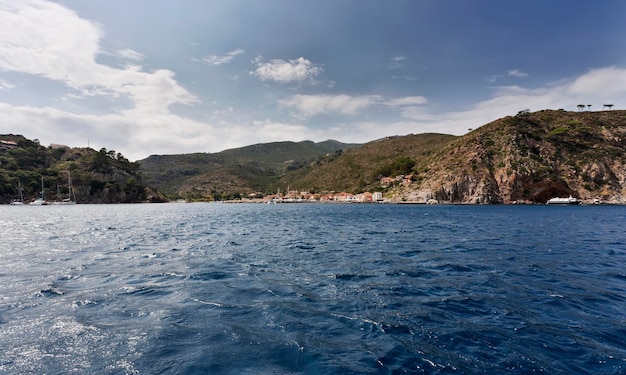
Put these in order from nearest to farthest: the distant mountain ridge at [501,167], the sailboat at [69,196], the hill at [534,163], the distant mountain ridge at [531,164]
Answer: the hill at [534,163]
the distant mountain ridge at [531,164]
the distant mountain ridge at [501,167]
the sailboat at [69,196]

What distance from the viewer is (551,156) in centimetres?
12056

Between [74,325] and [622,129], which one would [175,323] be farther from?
[622,129]

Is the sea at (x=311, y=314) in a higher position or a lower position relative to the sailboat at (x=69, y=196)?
lower

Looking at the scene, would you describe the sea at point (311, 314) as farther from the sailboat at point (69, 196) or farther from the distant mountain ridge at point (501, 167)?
the sailboat at point (69, 196)

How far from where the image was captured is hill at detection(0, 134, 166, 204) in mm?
134863

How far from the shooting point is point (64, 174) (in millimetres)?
153000

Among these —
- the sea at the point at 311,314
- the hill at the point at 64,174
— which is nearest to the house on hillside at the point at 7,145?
the hill at the point at 64,174

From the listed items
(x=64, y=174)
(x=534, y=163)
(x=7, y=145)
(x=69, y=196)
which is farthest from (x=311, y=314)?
(x=7, y=145)

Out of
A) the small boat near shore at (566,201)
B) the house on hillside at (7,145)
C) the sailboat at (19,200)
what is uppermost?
the house on hillside at (7,145)

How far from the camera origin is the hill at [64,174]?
135 m

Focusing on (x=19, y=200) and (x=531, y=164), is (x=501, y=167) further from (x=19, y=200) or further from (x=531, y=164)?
(x=19, y=200)

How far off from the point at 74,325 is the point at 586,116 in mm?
197512

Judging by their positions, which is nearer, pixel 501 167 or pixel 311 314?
pixel 311 314

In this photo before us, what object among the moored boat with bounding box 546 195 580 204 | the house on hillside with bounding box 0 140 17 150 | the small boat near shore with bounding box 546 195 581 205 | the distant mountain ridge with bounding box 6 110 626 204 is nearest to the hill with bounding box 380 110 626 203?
the distant mountain ridge with bounding box 6 110 626 204
